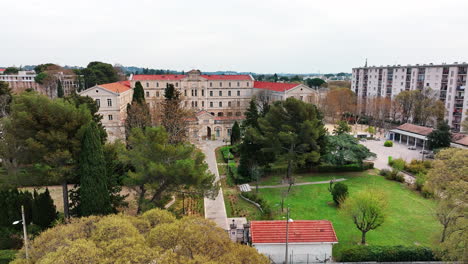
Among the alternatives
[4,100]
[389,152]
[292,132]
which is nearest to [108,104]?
[4,100]

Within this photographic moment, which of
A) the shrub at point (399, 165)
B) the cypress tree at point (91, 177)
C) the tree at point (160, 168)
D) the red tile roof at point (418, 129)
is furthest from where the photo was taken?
the red tile roof at point (418, 129)

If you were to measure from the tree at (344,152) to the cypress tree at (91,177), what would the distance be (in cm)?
2306

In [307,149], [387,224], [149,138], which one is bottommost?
[387,224]

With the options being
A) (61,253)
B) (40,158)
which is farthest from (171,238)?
→ (40,158)

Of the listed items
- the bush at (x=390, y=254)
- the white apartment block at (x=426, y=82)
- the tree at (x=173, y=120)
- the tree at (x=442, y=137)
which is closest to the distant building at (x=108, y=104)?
the tree at (x=173, y=120)

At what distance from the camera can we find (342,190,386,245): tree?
18.5 meters

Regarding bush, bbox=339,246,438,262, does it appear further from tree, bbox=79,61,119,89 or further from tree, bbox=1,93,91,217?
tree, bbox=79,61,119,89

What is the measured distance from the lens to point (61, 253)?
9.48 meters

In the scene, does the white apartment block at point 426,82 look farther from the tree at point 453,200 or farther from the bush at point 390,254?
the bush at point 390,254

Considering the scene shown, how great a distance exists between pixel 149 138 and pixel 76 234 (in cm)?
919

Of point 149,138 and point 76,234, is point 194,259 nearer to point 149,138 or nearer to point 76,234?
point 76,234

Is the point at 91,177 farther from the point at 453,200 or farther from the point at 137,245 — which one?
the point at 453,200

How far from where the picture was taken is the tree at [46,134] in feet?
62.3

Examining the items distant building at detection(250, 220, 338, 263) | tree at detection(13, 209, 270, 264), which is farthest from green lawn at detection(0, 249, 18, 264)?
distant building at detection(250, 220, 338, 263)
